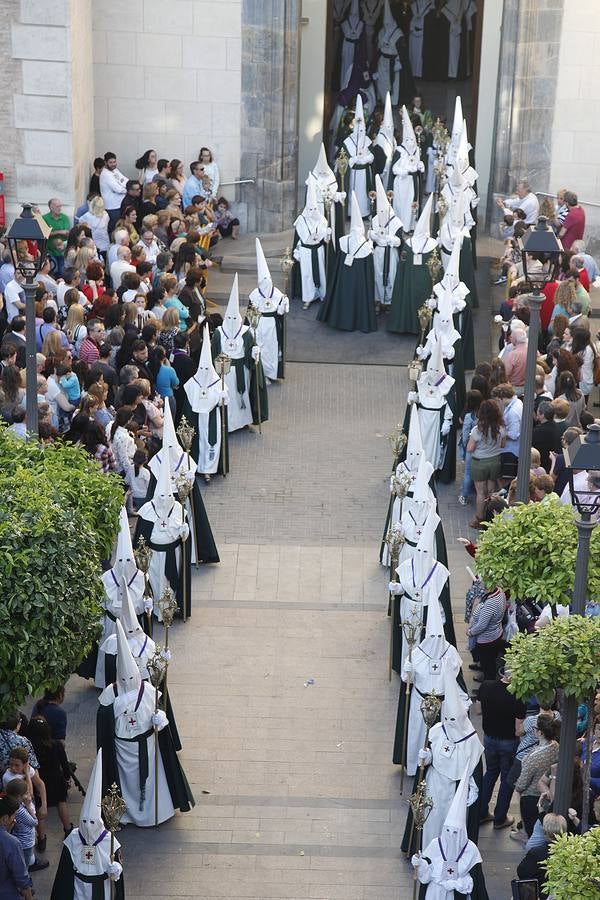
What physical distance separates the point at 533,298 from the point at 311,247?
28.6ft

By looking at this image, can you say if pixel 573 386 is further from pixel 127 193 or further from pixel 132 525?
pixel 127 193

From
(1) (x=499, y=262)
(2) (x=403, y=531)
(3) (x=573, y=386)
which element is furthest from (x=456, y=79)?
(2) (x=403, y=531)

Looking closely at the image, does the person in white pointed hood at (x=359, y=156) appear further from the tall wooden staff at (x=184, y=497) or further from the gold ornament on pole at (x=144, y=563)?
the gold ornament on pole at (x=144, y=563)

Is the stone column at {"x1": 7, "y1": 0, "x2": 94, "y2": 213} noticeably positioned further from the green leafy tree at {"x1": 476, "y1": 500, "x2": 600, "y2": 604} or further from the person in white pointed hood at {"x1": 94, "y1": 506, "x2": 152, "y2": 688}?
the green leafy tree at {"x1": 476, "y1": 500, "x2": 600, "y2": 604}

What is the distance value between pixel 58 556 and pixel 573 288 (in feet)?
29.3

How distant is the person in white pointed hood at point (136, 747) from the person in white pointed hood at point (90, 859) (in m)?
1.00

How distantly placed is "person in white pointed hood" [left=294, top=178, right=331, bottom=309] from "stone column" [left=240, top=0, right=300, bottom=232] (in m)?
3.01

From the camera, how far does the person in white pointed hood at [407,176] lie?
70.7ft

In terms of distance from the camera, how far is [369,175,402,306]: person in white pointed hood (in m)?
18.7

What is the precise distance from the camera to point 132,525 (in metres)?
14.5

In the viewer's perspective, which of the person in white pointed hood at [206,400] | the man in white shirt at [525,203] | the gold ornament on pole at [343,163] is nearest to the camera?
the person in white pointed hood at [206,400]

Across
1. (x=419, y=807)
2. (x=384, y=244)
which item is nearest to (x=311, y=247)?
(x=384, y=244)

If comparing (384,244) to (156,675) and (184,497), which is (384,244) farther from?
(156,675)

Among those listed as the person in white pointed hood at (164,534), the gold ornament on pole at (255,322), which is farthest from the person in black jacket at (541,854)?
the gold ornament on pole at (255,322)
